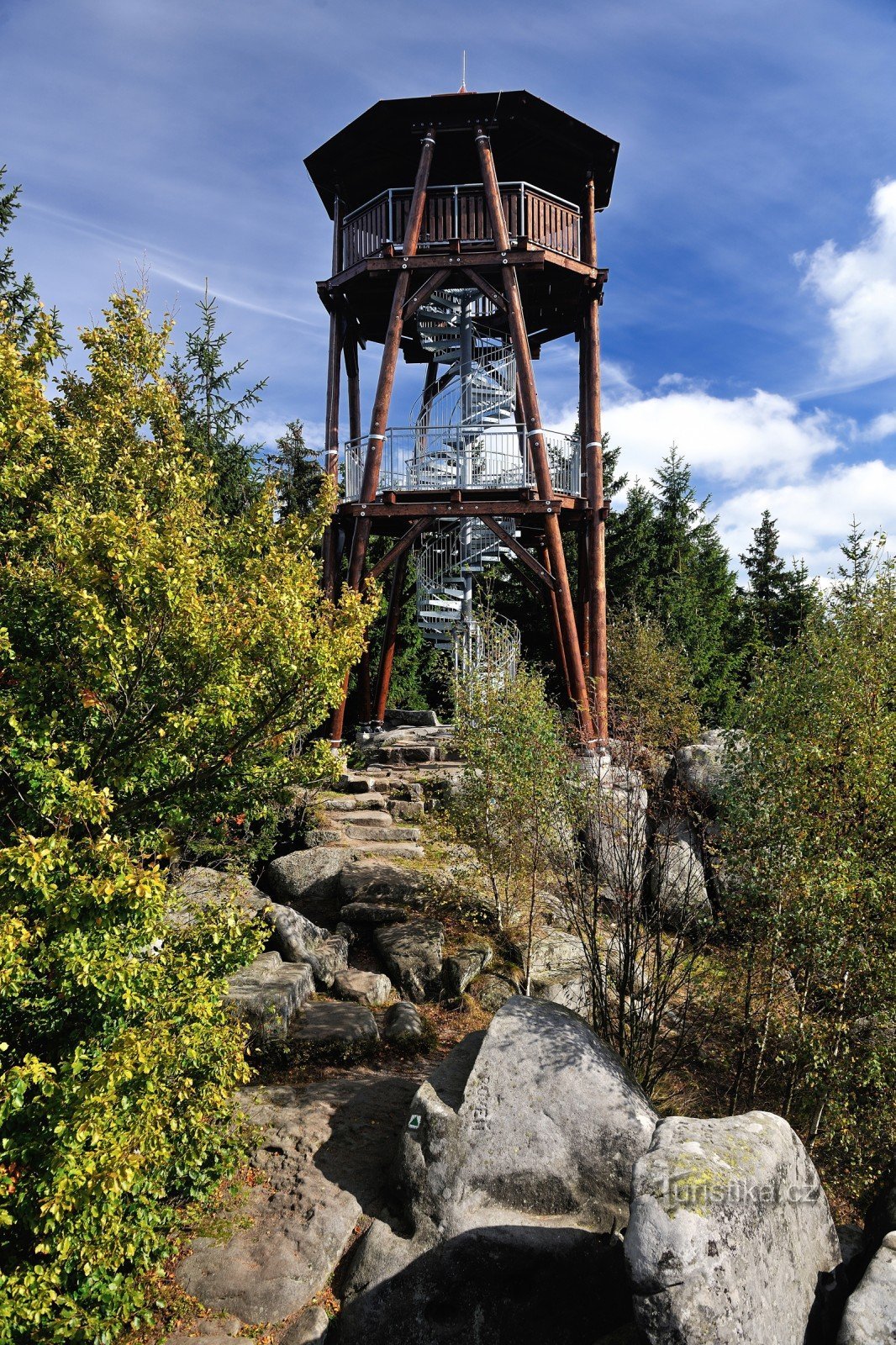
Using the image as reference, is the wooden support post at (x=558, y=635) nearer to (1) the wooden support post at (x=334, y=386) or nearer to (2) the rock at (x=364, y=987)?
(1) the wooden support post at (x=334, y=386)

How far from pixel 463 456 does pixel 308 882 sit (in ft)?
26.5

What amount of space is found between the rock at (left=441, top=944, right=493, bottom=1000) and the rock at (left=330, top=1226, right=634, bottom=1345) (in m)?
3.63

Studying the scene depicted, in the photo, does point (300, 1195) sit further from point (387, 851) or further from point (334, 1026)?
point (387, 851)

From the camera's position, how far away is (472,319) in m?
17.7

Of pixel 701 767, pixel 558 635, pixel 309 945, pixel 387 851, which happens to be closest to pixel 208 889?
pixel 309 945

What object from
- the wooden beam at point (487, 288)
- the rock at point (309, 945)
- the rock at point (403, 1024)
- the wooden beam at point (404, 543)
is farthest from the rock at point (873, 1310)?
the wooden beam at point (487, 288)

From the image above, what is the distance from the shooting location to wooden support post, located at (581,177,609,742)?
1609 centimetres

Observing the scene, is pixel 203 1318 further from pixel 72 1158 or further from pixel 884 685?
pixel 884 685

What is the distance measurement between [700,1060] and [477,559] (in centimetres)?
1033

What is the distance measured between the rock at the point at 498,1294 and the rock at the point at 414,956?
3727 mm

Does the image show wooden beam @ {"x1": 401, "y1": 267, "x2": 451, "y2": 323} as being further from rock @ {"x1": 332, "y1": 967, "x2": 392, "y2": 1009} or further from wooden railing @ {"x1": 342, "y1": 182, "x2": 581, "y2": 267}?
rock @ {"x1": 332, "y1": 967, "x2": 392, "y2": 1009}

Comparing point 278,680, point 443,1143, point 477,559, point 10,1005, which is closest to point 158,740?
point 278,680

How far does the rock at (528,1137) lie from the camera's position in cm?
586

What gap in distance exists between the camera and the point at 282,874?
1105 centimetres
